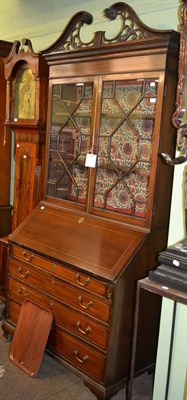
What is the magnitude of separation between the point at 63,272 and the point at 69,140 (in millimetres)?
923

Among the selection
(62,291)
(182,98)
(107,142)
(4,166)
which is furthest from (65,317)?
(4,166)

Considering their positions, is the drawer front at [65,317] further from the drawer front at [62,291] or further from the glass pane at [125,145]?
the glass pane at [125,145]

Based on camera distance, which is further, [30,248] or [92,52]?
[30,248]

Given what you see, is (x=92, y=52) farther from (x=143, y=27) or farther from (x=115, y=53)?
(x=143, y=27)

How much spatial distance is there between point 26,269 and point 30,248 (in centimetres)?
18

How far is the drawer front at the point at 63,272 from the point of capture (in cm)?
235

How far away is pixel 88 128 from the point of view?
274 centimetres

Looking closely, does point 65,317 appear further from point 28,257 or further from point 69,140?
point 69,140

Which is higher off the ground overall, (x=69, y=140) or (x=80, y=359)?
(x=69, y=140)

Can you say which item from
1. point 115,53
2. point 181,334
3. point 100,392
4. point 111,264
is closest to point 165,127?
point 115,53

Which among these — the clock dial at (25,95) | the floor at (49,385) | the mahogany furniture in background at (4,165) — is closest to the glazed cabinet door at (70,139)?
the clock dial at (25,95)

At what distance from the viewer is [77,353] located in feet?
8.34

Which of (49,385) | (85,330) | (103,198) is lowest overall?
(49,385)

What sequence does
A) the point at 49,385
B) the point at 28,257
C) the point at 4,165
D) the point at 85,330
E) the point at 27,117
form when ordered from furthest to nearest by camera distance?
1. the point at 4,165
2. the point at 27,117
3. the point at 28,257
4. the point at 49,385
5. the point at 85,330
